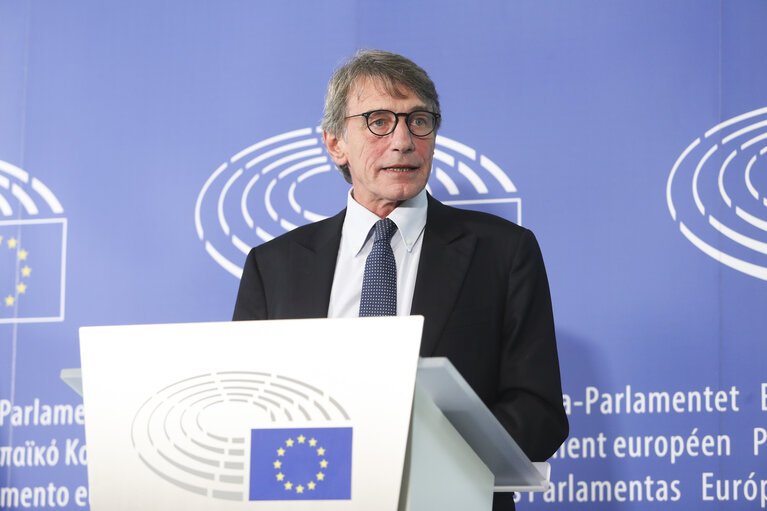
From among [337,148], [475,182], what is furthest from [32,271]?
[475,182]

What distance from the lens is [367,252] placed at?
7.58ft

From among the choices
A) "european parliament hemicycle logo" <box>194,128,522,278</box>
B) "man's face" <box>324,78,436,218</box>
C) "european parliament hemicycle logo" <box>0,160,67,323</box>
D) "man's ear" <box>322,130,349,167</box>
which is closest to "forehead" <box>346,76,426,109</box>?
"man's face" <box>324,78,436,218</box>

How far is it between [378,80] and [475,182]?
81 centimetres

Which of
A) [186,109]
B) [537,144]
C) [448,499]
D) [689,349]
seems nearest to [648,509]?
[689,349]

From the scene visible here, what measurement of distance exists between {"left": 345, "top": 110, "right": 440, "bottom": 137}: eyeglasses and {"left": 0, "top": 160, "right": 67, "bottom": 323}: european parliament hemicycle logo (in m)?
1.60

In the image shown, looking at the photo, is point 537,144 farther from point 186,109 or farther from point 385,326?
point 385,326

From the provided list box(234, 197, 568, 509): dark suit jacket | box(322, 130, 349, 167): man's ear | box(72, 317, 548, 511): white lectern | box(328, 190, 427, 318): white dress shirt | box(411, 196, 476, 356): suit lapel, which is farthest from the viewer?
box(322, 130, 349, 167): man's ear

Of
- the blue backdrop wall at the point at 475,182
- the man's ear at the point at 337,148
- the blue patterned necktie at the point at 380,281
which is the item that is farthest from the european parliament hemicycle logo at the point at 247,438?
the blue backdrop wall at the point at 475,182

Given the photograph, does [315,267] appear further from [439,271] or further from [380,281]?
[439,271]

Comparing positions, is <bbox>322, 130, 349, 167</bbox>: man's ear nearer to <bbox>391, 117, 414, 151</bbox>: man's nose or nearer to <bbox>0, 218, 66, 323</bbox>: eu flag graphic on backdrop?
<bbox>391, 117, 414, 151</bbox>: man's nose

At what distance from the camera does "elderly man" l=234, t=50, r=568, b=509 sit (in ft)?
6.86

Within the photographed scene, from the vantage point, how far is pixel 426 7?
125 inches

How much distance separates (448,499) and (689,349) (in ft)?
5.46

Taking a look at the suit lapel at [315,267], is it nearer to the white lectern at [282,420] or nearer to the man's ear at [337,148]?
the man's ear at [337,148]
